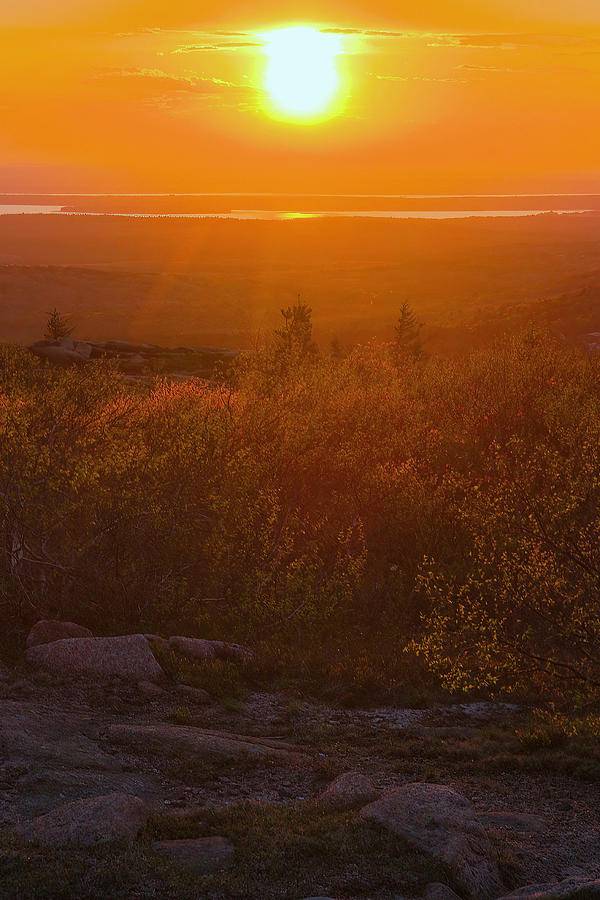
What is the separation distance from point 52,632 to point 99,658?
89.2 inches

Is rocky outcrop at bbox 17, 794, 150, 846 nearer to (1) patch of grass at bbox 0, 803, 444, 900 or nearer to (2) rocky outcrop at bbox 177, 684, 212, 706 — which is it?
(1) patch of grass at bbox 0, 803, 444, 900

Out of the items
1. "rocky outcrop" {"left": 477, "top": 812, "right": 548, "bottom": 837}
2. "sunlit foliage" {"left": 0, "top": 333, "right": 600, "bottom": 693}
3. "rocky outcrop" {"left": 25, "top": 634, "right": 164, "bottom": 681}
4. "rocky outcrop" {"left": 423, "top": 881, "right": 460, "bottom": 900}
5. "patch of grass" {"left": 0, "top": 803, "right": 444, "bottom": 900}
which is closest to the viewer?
"patch of grass" {"left": 0, "top": 803, "right": 444, "bottom": 900}

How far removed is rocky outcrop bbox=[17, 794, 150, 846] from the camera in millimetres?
10266

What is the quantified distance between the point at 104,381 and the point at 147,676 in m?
18.4

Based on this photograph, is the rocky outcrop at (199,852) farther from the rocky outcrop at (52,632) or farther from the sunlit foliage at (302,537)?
the rocky outcrop at (52,632)


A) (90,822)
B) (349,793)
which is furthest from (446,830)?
(90,822)

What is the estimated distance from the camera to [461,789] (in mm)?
14031

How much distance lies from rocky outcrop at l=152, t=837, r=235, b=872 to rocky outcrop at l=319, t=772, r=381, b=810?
214 cm

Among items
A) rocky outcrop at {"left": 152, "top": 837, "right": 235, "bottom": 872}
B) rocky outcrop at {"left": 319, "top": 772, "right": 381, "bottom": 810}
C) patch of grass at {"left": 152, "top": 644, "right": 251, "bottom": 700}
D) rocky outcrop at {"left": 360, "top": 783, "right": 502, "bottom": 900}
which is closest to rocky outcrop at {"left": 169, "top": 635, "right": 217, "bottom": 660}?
patch of grass at {"left": 152, "top": 644, "right": 251, "bottom": 700}

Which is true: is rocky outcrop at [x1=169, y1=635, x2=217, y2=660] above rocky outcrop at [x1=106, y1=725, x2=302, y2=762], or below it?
above

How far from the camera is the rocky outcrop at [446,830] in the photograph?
393 inches

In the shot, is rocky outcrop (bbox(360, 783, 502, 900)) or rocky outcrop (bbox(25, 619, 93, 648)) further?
rocky outcrop (bbox(25, 619, 93, 648))

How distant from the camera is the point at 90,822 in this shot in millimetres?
10578

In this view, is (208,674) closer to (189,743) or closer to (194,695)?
(194,695)
